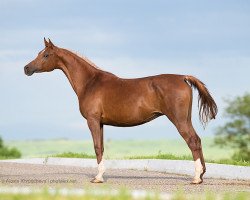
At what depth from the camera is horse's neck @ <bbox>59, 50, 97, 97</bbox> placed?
1453cm

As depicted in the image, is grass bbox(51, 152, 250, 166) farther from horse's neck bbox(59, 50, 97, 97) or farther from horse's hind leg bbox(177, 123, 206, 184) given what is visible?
horse's neck bbox(59, 50, 97, 97)

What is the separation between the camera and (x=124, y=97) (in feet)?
45.4

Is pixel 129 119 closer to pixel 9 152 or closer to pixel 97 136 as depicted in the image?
pixel 97 136

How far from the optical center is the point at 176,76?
13.7m

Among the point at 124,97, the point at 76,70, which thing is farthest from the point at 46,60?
the point at 124,97

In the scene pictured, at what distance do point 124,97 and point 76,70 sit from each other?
1471 millimetres

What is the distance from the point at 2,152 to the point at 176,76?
30.9 m

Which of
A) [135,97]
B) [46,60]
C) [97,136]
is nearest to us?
[135,97]

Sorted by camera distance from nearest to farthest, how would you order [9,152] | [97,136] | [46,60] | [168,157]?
1. [97,136]
2. [46,60]
3. [168,157]
4. [9,152]

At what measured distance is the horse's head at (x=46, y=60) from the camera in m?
14.6

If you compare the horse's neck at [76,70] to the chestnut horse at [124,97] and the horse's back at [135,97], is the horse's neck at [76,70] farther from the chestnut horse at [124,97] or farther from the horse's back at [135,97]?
the horse's back at [135,97]

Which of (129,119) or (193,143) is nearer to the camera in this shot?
(193,143)

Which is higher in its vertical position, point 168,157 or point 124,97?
point 124,97

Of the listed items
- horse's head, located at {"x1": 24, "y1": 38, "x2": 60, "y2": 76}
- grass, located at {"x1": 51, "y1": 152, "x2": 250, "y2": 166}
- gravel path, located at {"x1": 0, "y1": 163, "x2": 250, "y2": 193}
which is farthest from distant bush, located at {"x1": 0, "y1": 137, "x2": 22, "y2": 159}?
horse's head, located at {"x1": 24, "y1": 38, "x2": 60, "y2": 76}
